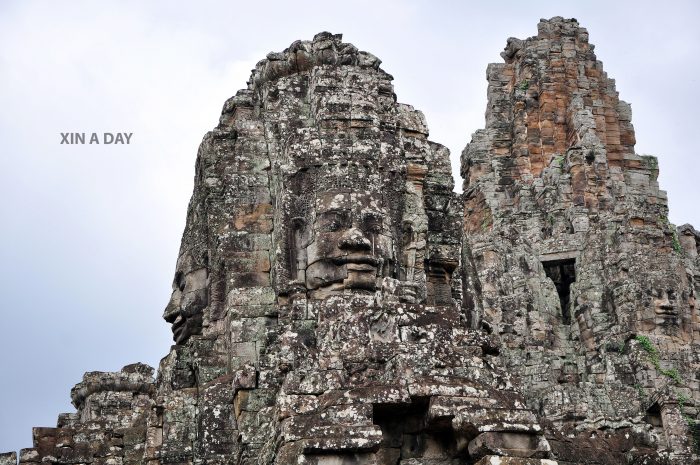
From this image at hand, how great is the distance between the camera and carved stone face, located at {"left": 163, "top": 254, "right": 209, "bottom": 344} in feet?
69.2

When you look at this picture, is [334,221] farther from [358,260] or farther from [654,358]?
[654,358]

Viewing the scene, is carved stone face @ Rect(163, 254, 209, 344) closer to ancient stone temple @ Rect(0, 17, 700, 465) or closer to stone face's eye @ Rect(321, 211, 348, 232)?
ancient stone temple @ Rect(0, 17, 700, 465)

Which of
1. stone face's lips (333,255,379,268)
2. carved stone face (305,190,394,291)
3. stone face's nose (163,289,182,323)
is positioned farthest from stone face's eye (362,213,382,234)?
stone face's nose (163,289,182,323)

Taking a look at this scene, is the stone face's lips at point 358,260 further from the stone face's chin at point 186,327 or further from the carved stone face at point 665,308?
the carved stone face at point 665,308

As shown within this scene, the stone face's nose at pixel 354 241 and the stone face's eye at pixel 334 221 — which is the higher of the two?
the stone face's eye at pixel 334 221

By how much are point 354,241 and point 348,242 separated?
0.08 meters

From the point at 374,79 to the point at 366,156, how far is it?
6.42ft

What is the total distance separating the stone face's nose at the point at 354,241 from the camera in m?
17.8

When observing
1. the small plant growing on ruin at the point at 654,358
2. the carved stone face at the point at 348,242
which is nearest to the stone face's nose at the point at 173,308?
the carved stone face at the point at 348,242

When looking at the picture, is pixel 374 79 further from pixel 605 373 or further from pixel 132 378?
pixel 605 373

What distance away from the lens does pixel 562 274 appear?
56438 mm

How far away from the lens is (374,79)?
20.4m

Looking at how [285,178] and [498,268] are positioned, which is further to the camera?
[498,268]

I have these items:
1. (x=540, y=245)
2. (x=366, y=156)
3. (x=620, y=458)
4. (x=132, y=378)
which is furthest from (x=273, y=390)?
(x=540, y=245)
